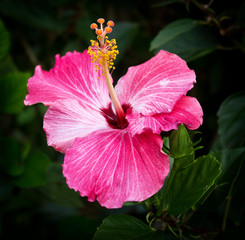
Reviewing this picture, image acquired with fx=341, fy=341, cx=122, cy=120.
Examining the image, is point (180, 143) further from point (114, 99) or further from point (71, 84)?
point (71, 84)

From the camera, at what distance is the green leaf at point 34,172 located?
4.12 ft

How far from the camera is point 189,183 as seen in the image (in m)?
0.81

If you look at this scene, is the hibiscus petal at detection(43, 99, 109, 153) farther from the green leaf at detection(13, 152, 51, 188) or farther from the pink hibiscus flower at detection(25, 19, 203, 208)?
the green leaf at detection(13, 152, 51, 188)

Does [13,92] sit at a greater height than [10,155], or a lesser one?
greater

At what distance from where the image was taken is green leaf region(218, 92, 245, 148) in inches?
43.5

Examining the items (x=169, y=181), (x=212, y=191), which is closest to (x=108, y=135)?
(x=169, y=181)

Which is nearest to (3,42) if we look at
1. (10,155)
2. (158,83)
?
(10,155)

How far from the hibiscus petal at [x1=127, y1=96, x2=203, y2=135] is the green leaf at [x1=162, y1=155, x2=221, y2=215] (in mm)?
94

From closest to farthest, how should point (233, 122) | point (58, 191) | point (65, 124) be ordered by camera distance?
point (65, 124)
point (233, 122)
point (58, 191)

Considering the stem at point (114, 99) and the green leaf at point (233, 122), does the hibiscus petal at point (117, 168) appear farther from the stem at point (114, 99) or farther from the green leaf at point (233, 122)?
the green leaf at point (233, 122)

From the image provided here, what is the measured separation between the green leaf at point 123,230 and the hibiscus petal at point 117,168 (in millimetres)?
143

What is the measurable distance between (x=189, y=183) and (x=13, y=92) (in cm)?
79

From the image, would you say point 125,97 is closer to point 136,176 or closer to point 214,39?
point 136,176

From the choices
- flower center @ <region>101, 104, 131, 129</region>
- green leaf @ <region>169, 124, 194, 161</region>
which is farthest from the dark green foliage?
flower center @ <region>101, 104, 131, 129</region>
